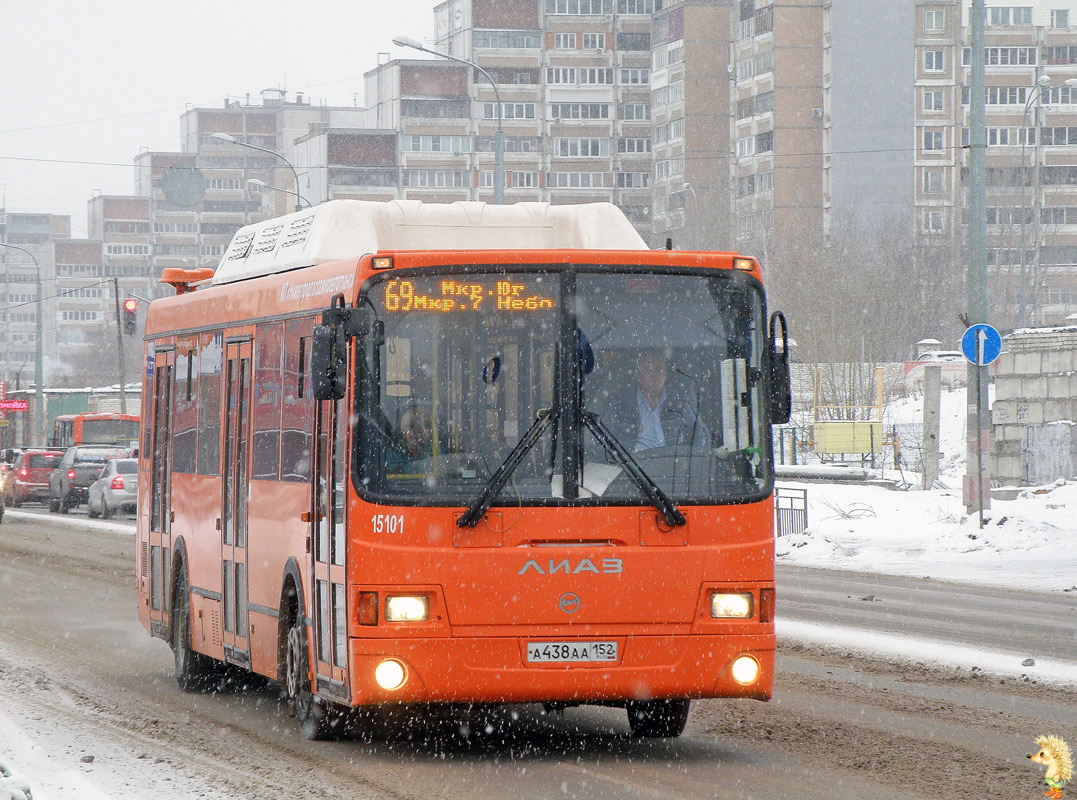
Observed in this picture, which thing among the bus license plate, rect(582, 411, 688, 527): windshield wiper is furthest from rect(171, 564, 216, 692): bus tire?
rect(582, 411, 688, 527): windshield wiper

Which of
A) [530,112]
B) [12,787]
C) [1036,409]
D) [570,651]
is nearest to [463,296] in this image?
[570,651]

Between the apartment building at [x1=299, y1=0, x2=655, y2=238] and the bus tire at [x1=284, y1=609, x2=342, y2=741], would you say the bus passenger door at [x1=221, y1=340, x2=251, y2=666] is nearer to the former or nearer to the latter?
the bus tire at [x1=284, y1=609, x2=342, y2=741]

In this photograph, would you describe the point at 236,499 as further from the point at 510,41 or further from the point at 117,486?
the point at 510,41

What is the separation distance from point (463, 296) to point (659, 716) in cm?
241

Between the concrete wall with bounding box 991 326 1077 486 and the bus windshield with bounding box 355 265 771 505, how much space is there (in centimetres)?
2931

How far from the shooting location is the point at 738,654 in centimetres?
852

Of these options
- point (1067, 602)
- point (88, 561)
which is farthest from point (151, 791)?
point (88, 561)

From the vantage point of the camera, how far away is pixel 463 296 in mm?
8680

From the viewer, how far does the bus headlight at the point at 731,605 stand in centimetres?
852

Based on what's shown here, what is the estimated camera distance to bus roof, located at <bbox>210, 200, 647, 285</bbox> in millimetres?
9945

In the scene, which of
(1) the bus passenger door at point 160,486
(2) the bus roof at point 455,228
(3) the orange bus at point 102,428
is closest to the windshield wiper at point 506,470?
(2) the bus roof at point 455,228

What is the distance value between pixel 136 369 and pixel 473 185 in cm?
3280

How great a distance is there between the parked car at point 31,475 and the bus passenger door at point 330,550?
40.8 metres

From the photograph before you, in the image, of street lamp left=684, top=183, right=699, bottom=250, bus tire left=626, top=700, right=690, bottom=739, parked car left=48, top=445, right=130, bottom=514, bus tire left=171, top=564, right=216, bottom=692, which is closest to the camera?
bus tire left=626, top=700, right=690, bottom=739
